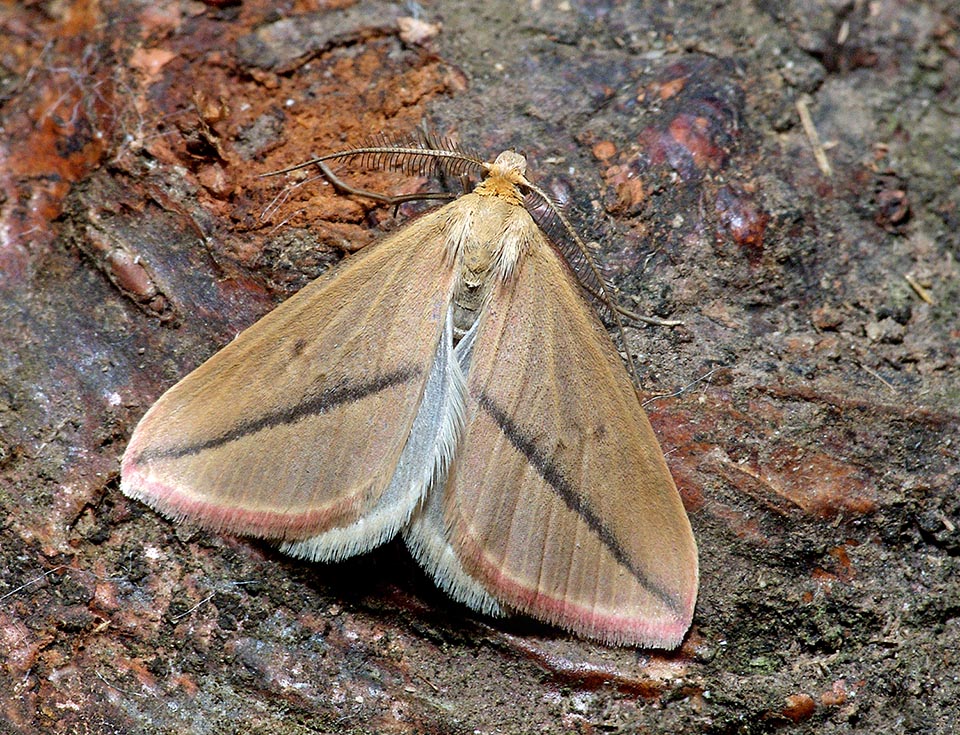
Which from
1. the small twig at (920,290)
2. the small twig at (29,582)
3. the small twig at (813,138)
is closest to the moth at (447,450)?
the small twig at (29,582)

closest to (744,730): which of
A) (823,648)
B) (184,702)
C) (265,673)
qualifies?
(823,648)

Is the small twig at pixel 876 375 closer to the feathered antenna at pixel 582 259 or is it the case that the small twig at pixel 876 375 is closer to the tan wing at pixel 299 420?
the feathered antenna at pixel 582 259

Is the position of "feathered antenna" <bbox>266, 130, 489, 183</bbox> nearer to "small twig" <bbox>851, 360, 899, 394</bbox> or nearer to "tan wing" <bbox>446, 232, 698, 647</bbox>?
"tan wing" <bbox>446, 232, 698, 647</bbox>

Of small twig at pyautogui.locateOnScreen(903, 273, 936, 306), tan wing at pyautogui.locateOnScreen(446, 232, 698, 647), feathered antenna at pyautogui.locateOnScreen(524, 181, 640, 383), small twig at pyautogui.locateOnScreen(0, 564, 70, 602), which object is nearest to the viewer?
small twig at pyautogui.locateOnScreen(0, 564, 70, 602)

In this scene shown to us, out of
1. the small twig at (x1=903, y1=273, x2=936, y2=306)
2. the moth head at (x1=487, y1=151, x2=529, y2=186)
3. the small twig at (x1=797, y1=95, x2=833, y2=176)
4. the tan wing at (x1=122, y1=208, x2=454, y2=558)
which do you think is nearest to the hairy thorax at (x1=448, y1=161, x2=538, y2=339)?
the moth head at (x1=487, y1=151, x2=529, y2=186)

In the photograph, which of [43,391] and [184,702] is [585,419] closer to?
[184,702]

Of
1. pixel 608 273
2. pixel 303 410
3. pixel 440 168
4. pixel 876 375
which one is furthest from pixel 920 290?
pixel 303 410
